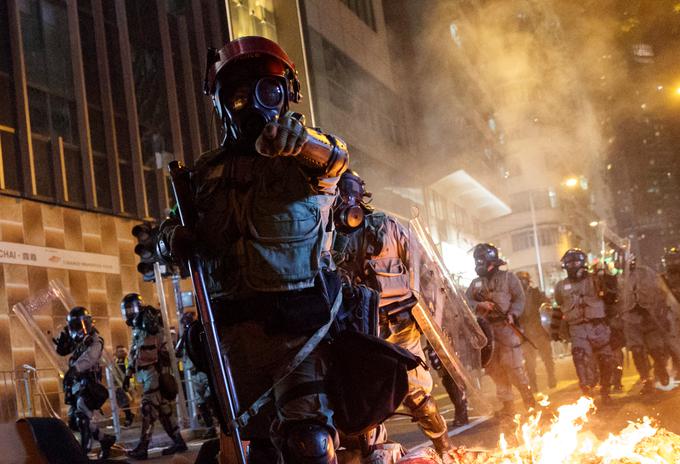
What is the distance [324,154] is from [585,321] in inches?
337

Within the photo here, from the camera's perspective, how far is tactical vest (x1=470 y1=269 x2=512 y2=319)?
969 cm

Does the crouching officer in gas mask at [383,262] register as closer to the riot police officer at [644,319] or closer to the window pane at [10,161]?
the riot police officer at [644,319]

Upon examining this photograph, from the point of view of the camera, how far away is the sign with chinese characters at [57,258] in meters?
14.8

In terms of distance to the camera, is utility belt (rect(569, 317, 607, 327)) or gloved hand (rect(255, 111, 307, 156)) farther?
utility belt (rect(569, 317, 607, 327))

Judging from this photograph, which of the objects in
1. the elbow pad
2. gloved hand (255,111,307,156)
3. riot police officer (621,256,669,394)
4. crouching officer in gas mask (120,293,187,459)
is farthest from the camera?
riot police officer (621,256,669,394)

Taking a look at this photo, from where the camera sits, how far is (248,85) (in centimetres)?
351

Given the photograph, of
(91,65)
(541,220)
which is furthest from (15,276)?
(541,220)

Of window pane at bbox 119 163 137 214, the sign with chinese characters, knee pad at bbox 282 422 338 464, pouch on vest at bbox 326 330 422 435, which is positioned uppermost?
window pane at bbox 119 163 137 214

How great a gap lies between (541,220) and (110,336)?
59.6 metres

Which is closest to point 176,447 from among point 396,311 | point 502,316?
point 396,311

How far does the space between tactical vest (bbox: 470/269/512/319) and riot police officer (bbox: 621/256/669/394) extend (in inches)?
126

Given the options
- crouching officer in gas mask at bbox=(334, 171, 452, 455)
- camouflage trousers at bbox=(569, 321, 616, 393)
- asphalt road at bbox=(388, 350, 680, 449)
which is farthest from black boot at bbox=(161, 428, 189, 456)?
camouflage trousers at bbox=(569, 321, 616, 393)

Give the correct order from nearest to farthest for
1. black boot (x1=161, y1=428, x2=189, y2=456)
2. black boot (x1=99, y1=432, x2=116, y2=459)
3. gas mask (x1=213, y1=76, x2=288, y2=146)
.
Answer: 1. gas mask (x1=213, y1=76, x2=288, y2=146)
2. black boot (x1=99, y1=432, x2=116, y2=459)
3. black boot (x1=161, y1=428, x2=189, y2=456)

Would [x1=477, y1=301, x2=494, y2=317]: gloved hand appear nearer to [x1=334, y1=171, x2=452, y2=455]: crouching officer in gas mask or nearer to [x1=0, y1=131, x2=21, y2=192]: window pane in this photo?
[x1=334, y1=171, x2=452, y2=455]: crouching officer in gas mask
